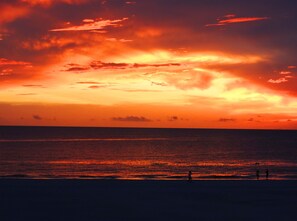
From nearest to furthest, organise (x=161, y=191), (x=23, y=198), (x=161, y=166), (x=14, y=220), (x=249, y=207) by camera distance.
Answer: (x=14, y=220)
(x=249, y=207)
(x=23, y=198)
(x=161, y=191)
(x=161, y=166)

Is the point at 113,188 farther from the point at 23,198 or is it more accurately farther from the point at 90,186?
the point at 23,198

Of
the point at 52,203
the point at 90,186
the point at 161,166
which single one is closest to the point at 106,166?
the point at 161,166

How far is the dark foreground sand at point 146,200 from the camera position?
65.0ft

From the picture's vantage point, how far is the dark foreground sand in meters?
19.8

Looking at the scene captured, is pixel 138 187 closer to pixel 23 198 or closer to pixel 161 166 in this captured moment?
pixel 23 198

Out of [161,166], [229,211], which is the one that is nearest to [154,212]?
[229,211]

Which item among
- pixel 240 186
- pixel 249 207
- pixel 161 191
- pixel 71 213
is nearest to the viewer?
pixel 71 213

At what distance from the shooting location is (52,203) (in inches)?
882

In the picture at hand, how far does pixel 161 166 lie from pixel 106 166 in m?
10.3

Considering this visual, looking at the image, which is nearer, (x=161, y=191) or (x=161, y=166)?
(x=161, y=191)

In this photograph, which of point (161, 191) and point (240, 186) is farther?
point (240, 186)

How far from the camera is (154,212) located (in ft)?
67.5

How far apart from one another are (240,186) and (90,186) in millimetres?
10610

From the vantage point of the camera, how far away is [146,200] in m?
23.8
